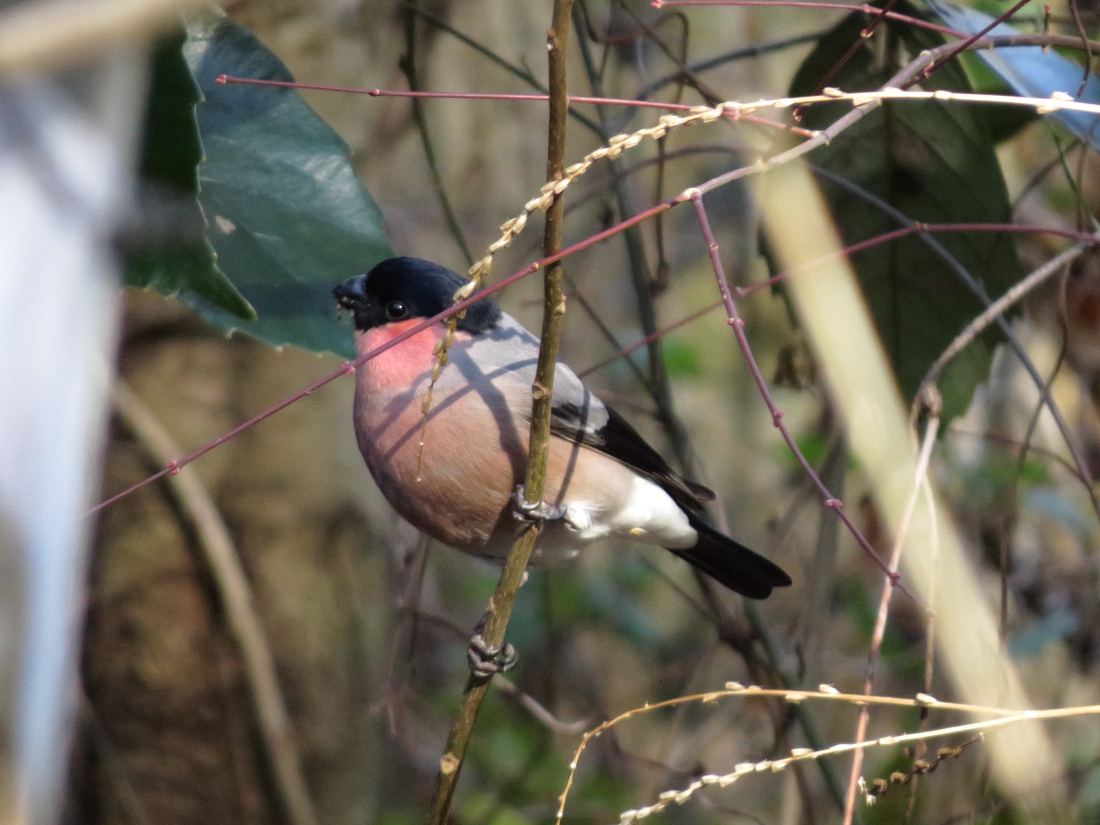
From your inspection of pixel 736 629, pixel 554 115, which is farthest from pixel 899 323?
pixel 554 115

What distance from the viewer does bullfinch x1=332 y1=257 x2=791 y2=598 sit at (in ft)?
6.48

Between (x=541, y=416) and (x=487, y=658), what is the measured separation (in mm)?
467

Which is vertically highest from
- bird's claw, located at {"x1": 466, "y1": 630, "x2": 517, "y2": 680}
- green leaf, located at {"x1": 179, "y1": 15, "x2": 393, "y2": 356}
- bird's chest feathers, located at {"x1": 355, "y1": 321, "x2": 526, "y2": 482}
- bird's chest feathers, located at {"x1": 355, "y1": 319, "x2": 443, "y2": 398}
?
green leaf, located at {"x1": 179, "y1": 15, "x2": 393, "y2": 356}

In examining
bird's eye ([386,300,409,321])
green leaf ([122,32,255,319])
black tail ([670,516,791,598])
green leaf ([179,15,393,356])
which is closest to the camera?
green leaf ([122,32,255,319])

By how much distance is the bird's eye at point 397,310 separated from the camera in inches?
81.8

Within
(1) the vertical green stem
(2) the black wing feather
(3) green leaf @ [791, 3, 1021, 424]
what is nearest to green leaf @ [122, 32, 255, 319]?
A: (1) the vertical green stem

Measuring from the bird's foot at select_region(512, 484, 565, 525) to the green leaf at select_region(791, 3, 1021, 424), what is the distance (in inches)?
30.9

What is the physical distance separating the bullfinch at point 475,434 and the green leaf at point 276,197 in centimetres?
11

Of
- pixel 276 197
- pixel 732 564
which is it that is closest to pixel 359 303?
pixel 276 197

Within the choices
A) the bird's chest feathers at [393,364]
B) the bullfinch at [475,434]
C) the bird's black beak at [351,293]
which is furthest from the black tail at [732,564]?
the bird's black beak at [351,293]

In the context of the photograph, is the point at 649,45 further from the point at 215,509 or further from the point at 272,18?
the point at 215,509

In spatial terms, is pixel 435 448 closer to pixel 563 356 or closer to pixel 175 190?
pixel 175 190

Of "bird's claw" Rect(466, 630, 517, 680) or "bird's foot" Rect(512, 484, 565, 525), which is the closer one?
"bird's foot" Rect(512, 484, 565, 525)

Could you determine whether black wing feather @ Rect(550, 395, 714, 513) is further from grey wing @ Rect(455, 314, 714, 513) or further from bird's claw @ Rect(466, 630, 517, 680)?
bird's claw @ Rect(466, 630, 517, 680)
